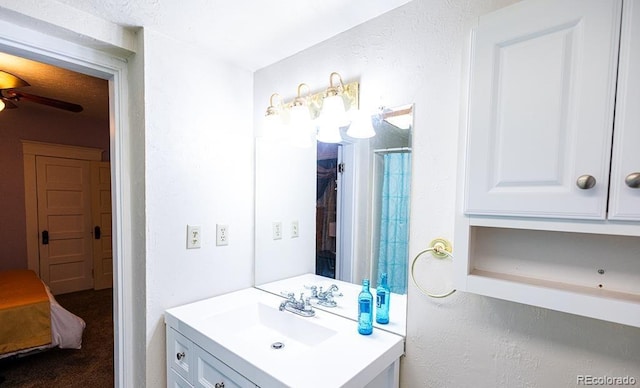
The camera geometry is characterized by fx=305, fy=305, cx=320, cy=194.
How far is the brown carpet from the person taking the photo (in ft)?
7.13

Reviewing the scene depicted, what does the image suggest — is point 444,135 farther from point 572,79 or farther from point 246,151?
point 246,151

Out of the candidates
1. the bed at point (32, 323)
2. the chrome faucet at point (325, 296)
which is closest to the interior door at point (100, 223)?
the bed at point (32, 323)

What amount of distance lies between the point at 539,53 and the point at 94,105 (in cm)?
376

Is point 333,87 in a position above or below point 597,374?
above

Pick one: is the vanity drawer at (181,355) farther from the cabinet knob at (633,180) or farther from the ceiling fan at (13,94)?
the ceiling fan at (13,94)

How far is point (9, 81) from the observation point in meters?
2.01

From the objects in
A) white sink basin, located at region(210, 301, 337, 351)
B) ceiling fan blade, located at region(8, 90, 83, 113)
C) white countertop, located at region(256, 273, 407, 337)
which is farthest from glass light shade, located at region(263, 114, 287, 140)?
ceiling fan blade, located at region(8, 90, 83, 113)

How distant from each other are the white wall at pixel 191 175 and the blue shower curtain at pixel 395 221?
33.3 inches

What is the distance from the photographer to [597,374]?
83 centimetres

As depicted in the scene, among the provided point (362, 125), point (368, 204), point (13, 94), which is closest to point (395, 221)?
point (368, 204)

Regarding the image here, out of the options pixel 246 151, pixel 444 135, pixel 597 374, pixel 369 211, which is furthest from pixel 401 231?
pixel 246 151

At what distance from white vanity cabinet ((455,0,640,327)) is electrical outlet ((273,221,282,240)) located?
108 centimetres

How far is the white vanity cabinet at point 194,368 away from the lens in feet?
3.66

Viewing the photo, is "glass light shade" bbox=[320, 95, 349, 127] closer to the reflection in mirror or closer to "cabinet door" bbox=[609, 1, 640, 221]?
the reflection in mirror
